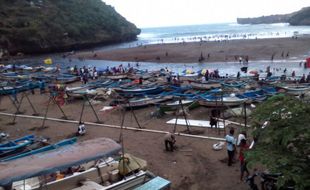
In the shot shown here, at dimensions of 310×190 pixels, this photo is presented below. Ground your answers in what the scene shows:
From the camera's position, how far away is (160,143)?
1619 centimetres

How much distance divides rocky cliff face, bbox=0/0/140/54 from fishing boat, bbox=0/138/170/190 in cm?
7507

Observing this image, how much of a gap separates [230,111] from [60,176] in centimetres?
1274

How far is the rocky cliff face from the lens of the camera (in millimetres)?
81812

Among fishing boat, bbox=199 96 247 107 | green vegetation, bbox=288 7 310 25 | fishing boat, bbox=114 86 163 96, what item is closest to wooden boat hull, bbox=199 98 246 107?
fishing boat, bbox=199 96 247 107

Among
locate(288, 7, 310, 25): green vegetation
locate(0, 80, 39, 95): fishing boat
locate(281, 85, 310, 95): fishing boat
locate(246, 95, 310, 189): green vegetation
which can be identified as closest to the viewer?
locate(246, 95, 310, 189): green vegetation

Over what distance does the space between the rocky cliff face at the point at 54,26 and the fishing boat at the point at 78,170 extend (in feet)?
246

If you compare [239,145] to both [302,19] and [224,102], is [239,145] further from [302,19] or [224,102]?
[302,19]

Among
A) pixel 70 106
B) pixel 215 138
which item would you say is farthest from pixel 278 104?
pixel 70 106

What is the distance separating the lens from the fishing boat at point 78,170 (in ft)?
26.3

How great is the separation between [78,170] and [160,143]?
19.9 feet

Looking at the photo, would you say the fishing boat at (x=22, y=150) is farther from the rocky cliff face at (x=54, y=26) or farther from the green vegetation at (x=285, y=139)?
the rocky cliff face at (x=54, y=26)

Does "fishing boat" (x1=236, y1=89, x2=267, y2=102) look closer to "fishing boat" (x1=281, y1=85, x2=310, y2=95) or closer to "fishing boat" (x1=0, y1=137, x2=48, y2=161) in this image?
"fishing boat" (x1=281, y1=85, x2=310, y2=95)

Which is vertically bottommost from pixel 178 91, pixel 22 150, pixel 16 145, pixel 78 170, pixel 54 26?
pixel 178 91

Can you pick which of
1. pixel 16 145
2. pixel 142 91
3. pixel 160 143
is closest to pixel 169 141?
pixel 160 143
